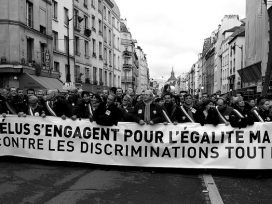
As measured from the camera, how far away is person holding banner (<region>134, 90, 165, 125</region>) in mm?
8328

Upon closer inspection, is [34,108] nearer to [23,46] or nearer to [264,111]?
[264,111]

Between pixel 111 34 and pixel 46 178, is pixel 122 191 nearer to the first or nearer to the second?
pixel 46 178

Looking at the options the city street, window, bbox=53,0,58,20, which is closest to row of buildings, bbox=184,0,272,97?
the city street

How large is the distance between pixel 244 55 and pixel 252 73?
17.0 m

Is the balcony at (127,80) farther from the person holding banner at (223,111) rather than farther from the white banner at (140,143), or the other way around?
the white banner at (140,143)

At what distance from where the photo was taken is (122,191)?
622 centimetres

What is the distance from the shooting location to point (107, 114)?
320 inches

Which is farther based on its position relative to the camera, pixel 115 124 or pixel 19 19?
pixel 19 19

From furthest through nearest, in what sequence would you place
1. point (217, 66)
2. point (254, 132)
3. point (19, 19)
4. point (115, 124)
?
point (217, 66)
point (19, 19)
point (115, 124)
point (254, 132)

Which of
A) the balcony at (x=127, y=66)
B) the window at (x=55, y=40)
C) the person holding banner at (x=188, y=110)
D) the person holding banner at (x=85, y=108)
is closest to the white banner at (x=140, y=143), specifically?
the person holding banner at (x=188, y=110)

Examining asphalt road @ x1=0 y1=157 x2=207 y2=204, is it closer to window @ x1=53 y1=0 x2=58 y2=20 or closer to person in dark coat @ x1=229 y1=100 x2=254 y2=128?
person in dark coat @ x1=229 y1=100 x2=254 y2=128

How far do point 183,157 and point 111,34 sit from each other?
158 feet

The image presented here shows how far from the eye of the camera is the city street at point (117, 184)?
581cm

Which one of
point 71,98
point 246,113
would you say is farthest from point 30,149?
point 246,113
